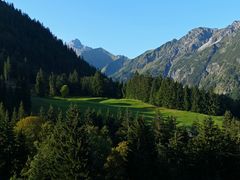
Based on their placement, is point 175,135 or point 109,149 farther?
point 175,135

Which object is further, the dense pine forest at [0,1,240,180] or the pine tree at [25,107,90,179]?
the dense pine forest at [0,1,240,180]

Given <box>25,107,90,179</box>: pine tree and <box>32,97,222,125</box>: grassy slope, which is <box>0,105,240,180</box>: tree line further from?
<box>32,97,222,125</box>: grassy slope

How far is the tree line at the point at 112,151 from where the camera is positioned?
74750 millimetres

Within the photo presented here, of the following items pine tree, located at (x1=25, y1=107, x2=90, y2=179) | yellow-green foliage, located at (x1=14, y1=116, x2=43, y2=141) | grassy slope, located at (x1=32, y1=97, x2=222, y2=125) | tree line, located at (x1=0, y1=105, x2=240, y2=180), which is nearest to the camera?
pine tree, located at (x1=25, y1=107, x2=90, y2=179)

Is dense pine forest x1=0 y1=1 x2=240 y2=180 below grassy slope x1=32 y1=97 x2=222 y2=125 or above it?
below

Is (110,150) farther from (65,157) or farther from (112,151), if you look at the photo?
(65,157)

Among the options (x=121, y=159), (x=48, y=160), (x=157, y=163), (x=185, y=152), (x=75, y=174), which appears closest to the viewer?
(x=75, y=174)

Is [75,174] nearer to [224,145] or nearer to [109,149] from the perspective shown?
[109,149]

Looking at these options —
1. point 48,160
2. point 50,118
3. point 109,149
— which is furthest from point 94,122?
point 48,160

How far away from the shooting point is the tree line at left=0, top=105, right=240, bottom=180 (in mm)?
74750

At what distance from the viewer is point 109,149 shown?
8531 cm

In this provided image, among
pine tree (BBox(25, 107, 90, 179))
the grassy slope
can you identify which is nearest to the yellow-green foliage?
pine tree (BBox(25, 107, 90, 179))

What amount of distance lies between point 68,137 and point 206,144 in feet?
135

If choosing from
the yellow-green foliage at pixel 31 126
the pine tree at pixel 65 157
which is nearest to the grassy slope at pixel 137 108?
the yellow-green foliage at pixel 31 126
